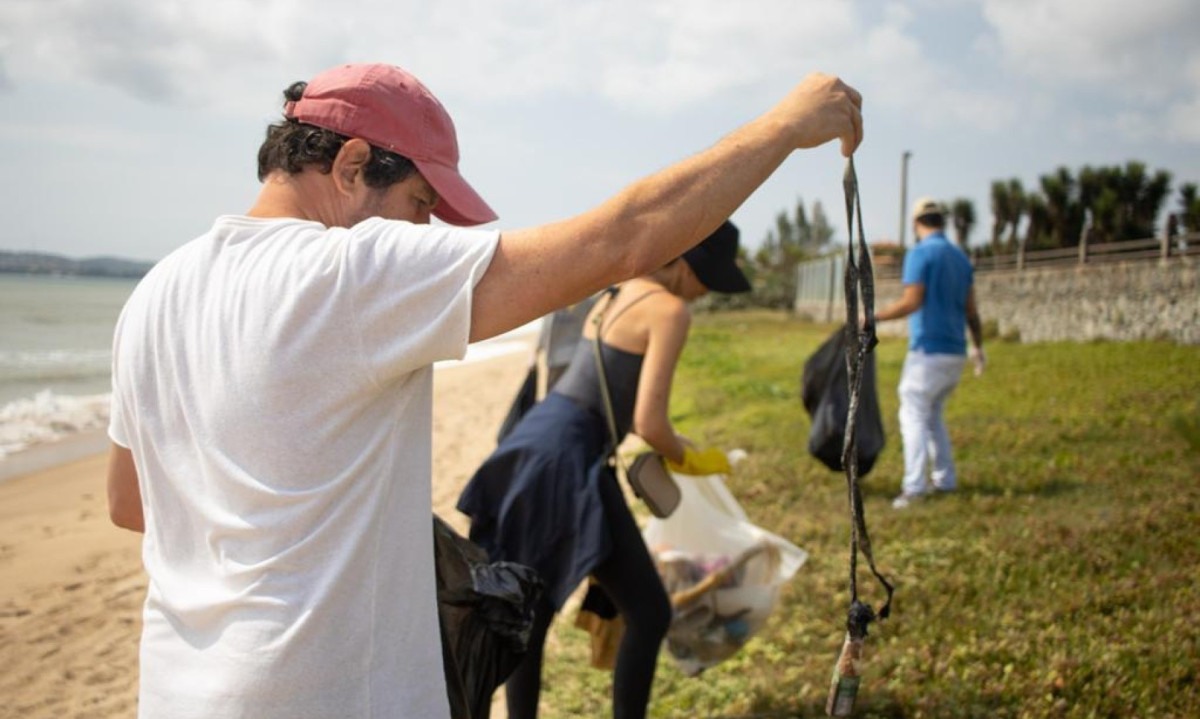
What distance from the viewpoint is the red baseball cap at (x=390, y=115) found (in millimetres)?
1521

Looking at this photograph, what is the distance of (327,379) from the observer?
137cm

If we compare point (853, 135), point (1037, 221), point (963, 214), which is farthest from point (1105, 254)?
point (963, 214)

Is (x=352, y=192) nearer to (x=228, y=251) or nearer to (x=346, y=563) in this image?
(x=228, y=251)

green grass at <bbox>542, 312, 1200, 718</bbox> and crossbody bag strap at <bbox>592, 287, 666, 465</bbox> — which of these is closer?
crossbody bag strap at <bbox>592, 287, 666, 465</bbox>

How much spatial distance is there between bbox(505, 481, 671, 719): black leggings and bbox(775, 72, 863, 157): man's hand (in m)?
1.71

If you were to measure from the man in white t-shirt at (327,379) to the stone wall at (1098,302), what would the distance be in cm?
1667

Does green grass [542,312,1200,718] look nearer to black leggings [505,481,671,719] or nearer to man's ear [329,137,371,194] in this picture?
black leggings [505,481,671,719]

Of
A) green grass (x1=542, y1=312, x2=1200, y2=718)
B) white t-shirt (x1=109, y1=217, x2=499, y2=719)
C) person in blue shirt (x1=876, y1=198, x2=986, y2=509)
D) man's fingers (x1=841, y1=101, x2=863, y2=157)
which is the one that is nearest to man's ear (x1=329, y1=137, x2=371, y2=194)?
white t-shirt (x1=109, y1=217, x2=499, y2=719)

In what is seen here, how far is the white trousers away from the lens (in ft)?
20.4

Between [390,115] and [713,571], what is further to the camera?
[713,571]

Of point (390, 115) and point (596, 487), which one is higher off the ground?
point (390, 115)

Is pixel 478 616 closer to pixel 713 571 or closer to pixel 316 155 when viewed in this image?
pixel 316 155

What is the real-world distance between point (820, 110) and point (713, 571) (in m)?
2.60

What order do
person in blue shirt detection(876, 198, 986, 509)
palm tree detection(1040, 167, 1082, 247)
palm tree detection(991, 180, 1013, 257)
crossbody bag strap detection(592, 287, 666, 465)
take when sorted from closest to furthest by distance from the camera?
crossbody bag strap detection(592, 287, 666, 465), person in blue shirt detection(876, 198, 986, 509), palm tree detection(1040, 167, 1082, 247), palm tree detection(991, 180, 1013, 257)
